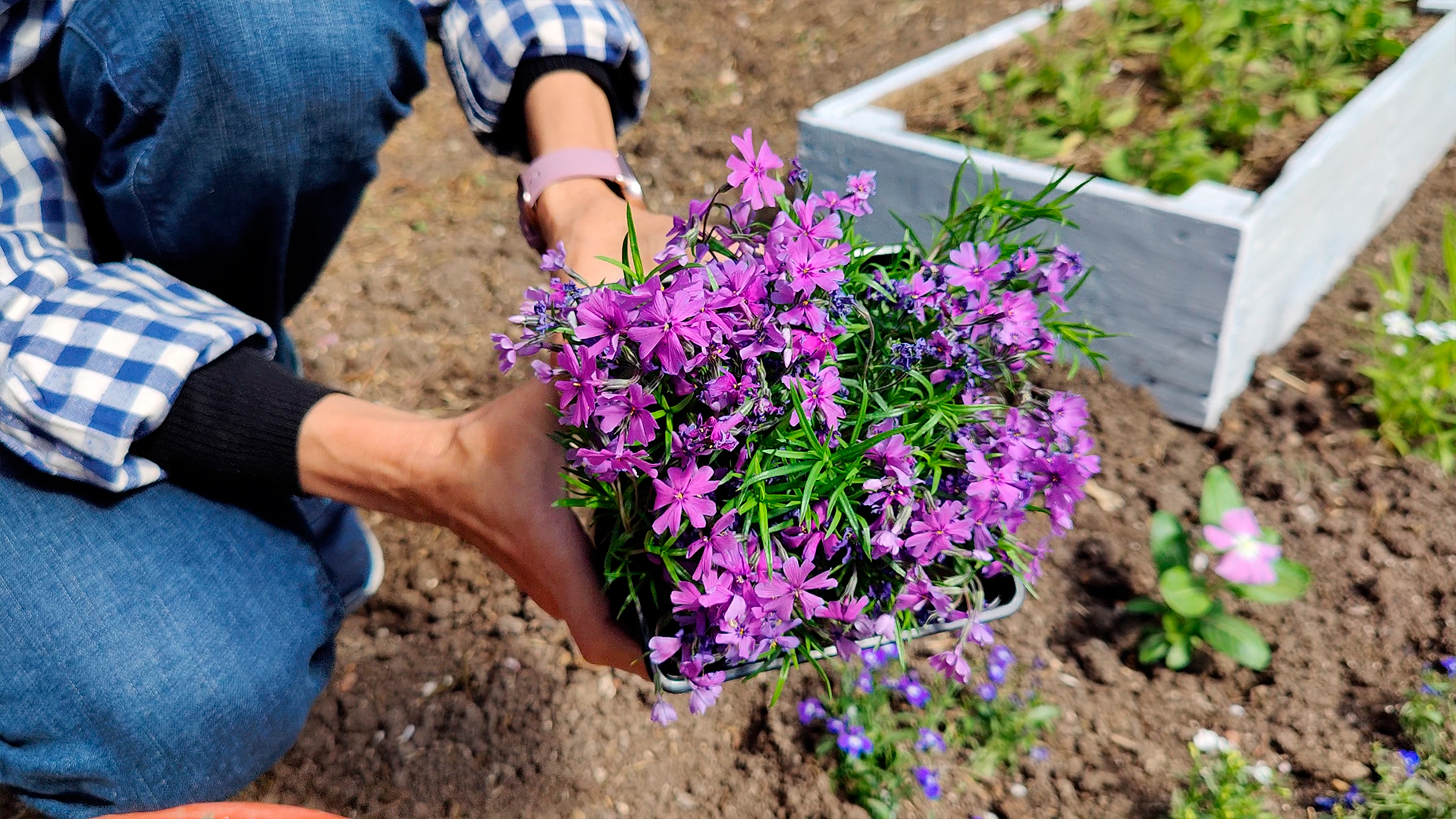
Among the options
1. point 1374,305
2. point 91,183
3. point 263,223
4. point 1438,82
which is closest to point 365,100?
point 263,223

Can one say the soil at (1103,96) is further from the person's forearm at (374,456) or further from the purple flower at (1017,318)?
the person's forearm at (374,456)

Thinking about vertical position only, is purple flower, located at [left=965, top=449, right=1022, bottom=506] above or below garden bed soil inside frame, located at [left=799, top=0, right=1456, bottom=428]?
above

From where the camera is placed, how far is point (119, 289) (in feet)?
3.97

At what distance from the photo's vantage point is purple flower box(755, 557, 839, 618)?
918 mm

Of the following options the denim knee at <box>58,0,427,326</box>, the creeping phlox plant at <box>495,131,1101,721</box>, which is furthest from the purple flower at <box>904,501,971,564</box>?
the denim knee at <box>58,0,427,326</box>

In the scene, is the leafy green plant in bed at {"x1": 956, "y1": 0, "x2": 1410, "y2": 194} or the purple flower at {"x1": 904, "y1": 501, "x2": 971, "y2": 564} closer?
the purple flower at {"x1": 904, "y1": 501, "x2": 971, "y2": 564}

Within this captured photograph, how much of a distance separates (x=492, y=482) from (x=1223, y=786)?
101 centimetres

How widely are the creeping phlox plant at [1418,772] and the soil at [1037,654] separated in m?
0.04

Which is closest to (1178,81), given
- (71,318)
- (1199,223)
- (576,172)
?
(1199,223)

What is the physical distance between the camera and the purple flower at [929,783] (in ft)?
4.78

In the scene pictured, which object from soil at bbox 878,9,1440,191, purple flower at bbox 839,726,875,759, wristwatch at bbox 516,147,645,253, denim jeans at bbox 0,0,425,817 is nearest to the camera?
denim jeans at bbox 0,0,425,817

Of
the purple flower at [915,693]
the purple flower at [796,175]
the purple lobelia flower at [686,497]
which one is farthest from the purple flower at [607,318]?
the purple flower at [915,693]

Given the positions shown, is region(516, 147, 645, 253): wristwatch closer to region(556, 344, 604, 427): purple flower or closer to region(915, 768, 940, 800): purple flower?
region(556, 344, 604, 427): purple flower

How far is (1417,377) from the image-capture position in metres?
1.92
